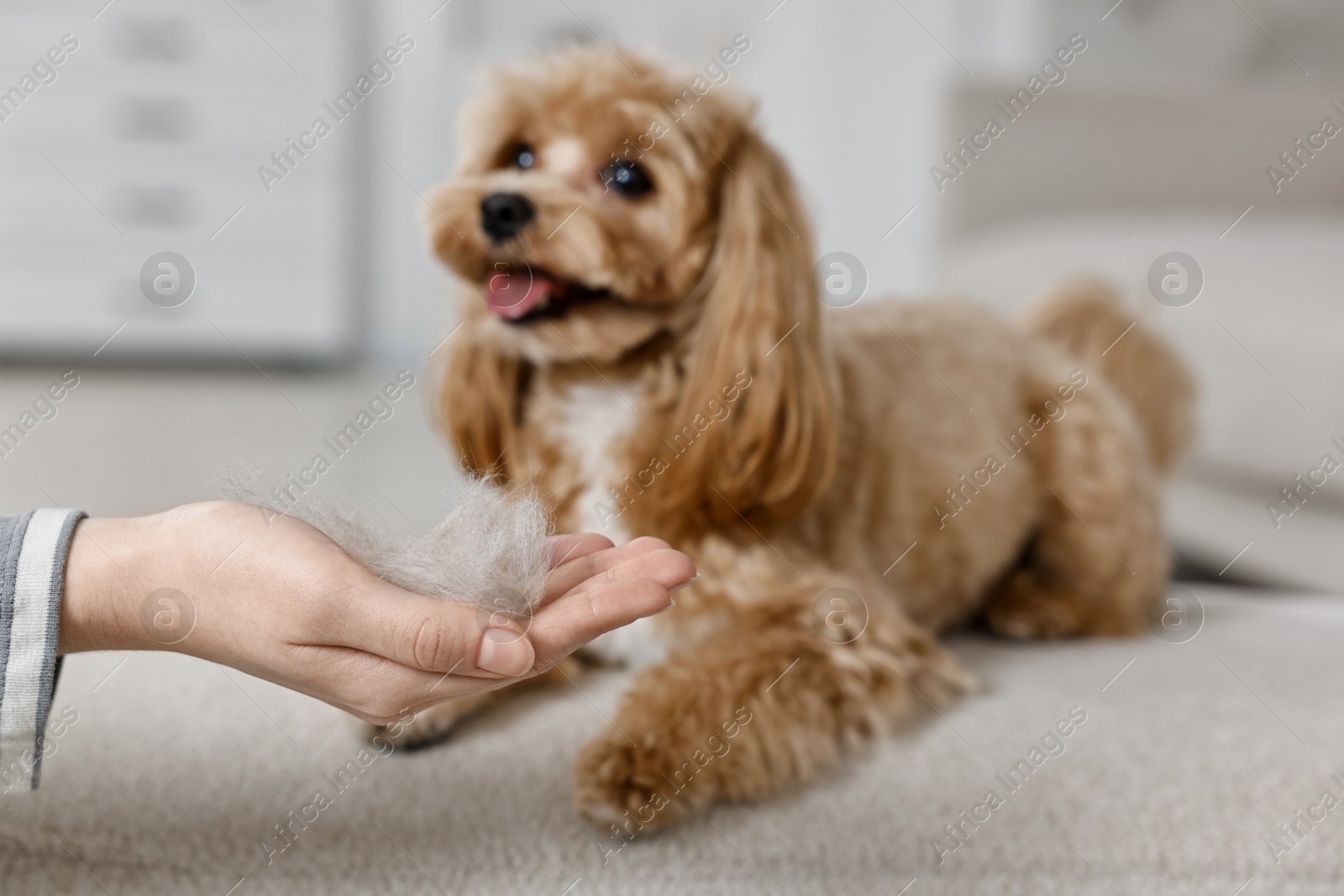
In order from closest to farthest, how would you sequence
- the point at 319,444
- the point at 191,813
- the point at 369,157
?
the point at 191,813
the point at 319,444
the point at 369,157

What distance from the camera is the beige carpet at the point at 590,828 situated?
0.97m

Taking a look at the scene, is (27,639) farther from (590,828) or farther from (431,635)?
(590,828)

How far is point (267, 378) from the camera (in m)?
4.73

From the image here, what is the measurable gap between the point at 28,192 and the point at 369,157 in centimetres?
152

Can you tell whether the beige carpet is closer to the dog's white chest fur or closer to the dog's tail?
the dog's white chest fur

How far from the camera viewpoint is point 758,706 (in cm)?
117

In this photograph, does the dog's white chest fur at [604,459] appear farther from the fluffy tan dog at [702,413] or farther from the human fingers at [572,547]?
the human fingers at [572,547]

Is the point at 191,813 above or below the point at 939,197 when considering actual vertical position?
below

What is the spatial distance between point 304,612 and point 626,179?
77 centimetres

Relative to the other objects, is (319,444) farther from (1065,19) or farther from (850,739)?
(1065,19)

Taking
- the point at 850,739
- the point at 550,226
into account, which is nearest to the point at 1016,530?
the point at 850,739

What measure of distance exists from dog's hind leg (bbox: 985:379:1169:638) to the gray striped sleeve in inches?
52.2

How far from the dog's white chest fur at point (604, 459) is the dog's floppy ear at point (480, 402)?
0.32ft

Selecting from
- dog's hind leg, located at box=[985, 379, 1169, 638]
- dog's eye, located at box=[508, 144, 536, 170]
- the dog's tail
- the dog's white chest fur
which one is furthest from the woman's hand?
the dog's tail
